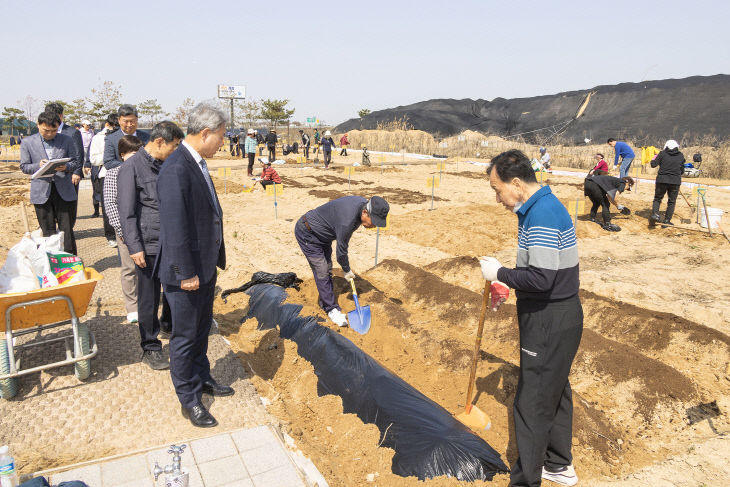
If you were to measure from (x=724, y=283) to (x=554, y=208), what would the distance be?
5.51 metres

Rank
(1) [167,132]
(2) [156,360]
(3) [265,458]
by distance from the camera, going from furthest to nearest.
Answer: (2) [156,360] → (1) [167,132] → (3) [265,458]

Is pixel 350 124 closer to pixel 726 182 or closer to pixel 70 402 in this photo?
pixel 726 182

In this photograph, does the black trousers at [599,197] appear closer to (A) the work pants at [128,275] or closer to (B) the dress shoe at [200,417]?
(A) the work pants at [128,275]

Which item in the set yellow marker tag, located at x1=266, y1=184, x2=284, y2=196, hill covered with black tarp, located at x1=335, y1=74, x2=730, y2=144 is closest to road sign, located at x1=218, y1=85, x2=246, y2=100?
hill covered with black tarp, located at x1=335, y1=74, x2=730, y2=144

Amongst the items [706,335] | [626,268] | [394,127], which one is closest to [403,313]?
[706,335]

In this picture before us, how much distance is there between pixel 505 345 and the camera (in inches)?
164

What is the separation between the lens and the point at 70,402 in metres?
3.00

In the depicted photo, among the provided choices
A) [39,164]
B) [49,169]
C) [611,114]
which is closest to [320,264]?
[49,169]

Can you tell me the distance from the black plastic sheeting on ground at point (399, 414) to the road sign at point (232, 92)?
108ft

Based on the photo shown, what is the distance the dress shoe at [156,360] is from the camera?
3.45 m

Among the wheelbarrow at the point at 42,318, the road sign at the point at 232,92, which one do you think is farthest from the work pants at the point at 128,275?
the road sign at the point at 232,92

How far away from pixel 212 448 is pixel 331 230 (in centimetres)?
222

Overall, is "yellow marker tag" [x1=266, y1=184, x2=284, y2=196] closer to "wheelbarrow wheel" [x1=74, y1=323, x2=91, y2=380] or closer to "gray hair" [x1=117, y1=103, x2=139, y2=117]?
"gray hair" [x1=117, y1=103, x2=139, y2=117]

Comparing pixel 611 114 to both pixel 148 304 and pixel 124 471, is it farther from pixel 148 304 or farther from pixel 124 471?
pixel 124 471
